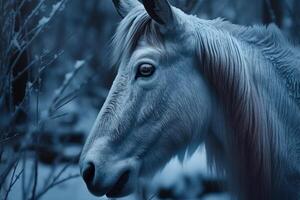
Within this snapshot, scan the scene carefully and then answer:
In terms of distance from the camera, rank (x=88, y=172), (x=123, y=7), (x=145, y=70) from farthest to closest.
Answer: (x=123, y=7) → (x=145, y=70) → (x=88, y=172)

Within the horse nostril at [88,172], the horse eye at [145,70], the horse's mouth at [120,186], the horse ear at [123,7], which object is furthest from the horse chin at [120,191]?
the horse ear at [123,7]

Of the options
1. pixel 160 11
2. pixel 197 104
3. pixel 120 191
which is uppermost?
pixel 160 11

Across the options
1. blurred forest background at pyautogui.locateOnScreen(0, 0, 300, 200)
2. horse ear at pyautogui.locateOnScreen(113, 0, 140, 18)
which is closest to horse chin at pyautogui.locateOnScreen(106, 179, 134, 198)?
blurred forest background at pyautogui.locateOnScreen(0, 0, 300, 200)

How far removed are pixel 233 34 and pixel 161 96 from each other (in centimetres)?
52

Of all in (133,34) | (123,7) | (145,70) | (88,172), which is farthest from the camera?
(123,7)

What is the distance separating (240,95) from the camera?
9.32ft

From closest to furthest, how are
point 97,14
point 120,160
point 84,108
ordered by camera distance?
point 120,160
point 84,108
point 97,14

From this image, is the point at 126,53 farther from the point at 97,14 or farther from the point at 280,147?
the point at 97,14

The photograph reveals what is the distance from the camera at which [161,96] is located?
110 inches

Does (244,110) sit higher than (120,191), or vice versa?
(244,110)

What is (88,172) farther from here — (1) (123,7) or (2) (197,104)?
(1) (123,7)

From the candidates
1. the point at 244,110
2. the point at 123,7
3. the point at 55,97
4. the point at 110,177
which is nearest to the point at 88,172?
the point at 110,177

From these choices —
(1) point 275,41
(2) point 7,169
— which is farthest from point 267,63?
(2) point 7,169

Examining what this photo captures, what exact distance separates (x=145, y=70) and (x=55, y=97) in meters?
0.48
